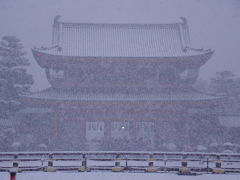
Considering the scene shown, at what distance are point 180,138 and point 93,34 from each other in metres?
11.4

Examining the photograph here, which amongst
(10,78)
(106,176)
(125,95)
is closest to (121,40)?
(125,95)

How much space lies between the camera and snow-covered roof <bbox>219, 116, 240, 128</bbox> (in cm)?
2380

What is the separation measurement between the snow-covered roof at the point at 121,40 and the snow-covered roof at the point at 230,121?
5.83 meters

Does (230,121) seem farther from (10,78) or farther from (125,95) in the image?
(10,78)

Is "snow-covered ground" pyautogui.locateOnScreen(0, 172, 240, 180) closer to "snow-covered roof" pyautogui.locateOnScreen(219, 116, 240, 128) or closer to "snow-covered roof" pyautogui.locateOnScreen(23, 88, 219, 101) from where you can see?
"snow-covered roof" pyautogui.locateOnScreen(23, 88, 219, 101)

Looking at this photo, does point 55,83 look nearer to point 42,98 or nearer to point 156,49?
point 42,98

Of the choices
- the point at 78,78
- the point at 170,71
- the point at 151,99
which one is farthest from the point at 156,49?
the point at 78,78

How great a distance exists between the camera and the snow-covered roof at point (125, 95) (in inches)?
840

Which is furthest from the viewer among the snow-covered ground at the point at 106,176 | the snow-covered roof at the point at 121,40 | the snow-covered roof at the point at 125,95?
the snow-covered roof at the point at 121,40

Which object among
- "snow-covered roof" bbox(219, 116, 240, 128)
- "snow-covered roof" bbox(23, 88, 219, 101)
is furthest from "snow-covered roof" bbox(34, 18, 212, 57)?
"snow-covered roof" bbox(219, 116, 240, 128)

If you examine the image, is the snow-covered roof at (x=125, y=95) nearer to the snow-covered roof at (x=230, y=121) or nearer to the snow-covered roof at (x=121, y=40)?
the snow-covered roof at (x=121, y=40)

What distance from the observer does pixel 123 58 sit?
72.9 feet

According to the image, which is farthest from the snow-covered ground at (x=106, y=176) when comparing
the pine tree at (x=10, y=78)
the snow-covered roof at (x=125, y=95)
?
the pine tree at (x=10, y=78)

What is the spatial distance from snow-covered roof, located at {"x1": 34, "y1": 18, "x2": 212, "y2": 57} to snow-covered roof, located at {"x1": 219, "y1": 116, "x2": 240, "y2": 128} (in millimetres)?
5830
